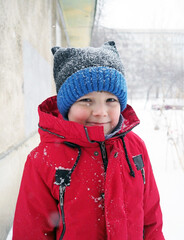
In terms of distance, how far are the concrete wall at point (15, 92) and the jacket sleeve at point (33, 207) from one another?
16.9 inches

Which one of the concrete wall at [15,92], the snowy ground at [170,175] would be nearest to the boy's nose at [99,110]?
the concrete wall at [15,92]

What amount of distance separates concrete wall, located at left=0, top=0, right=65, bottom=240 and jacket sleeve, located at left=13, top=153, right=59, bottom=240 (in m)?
0.43

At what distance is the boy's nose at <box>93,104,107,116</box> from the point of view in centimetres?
94

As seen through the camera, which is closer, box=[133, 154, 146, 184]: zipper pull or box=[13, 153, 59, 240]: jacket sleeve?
box=[13, 153, 59, 240]: jacket sleeve

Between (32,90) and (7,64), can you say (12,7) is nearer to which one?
(7,64)

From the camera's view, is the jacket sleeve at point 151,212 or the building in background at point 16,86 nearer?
the jacket sleeve at point 151,212

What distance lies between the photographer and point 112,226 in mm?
873

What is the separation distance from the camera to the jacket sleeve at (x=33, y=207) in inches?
36.5

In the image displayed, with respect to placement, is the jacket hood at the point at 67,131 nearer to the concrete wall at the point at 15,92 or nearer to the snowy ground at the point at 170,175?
the concrete wall at the point at 15,92

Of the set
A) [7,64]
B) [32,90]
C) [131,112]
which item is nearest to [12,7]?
[7,64]

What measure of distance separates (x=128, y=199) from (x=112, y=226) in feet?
0.49

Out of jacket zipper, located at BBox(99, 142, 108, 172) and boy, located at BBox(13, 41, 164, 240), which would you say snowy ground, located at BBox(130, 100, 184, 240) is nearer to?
boy, located at BBox(13, 41, 164, 240)

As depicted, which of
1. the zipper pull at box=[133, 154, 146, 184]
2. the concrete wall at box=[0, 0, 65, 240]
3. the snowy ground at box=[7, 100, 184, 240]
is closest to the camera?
the zipper pull at box=[133, 154, 146, 184]

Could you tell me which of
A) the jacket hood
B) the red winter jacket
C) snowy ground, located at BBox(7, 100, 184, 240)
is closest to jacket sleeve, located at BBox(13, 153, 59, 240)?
the red winter jacket
